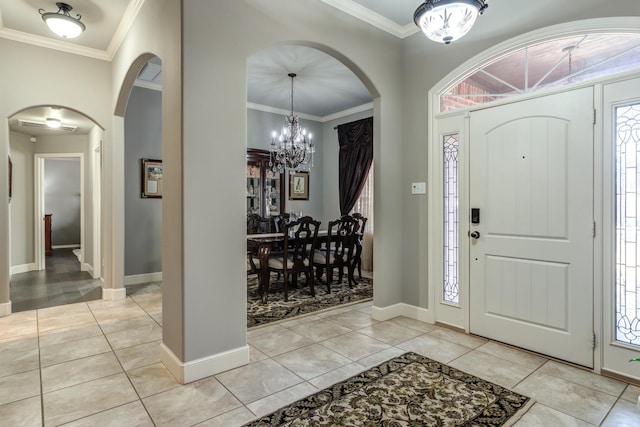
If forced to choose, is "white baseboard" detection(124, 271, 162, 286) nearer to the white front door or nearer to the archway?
the archway

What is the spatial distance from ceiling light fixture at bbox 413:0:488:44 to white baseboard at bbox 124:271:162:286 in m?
4.93

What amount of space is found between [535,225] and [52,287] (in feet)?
20.3

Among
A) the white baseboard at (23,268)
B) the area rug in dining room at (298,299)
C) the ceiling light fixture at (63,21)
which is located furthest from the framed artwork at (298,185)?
the white baseboard at (23,268)

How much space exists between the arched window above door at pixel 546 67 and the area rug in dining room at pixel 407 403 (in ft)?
7.59

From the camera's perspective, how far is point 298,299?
4.29 m

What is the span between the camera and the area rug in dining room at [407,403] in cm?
189

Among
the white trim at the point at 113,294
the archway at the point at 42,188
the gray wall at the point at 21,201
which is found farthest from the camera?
the gray wall at the point at 21,201

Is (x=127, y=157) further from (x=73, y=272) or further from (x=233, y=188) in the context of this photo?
(x=233, y=188)

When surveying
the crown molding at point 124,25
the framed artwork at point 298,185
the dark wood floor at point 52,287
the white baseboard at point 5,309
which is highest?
the crown molding at point 124,25

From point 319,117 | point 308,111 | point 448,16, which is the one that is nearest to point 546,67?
point 448,16

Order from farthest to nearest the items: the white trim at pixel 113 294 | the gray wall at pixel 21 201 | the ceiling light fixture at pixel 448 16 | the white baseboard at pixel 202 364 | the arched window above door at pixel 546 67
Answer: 1. the gray wall at pixel 21 201
2. the white trim at pixel 113 294
3. the arched window above door at pixel 546 67
4. the white baseboard at pixel 202 364
5. the ceiling light fixture at pixel 448 16

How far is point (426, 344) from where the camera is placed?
9.70 feet

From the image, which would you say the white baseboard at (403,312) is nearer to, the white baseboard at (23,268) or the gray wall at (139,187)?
the gray wall at (139,187)

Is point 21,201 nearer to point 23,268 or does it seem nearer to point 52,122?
point 23,268
